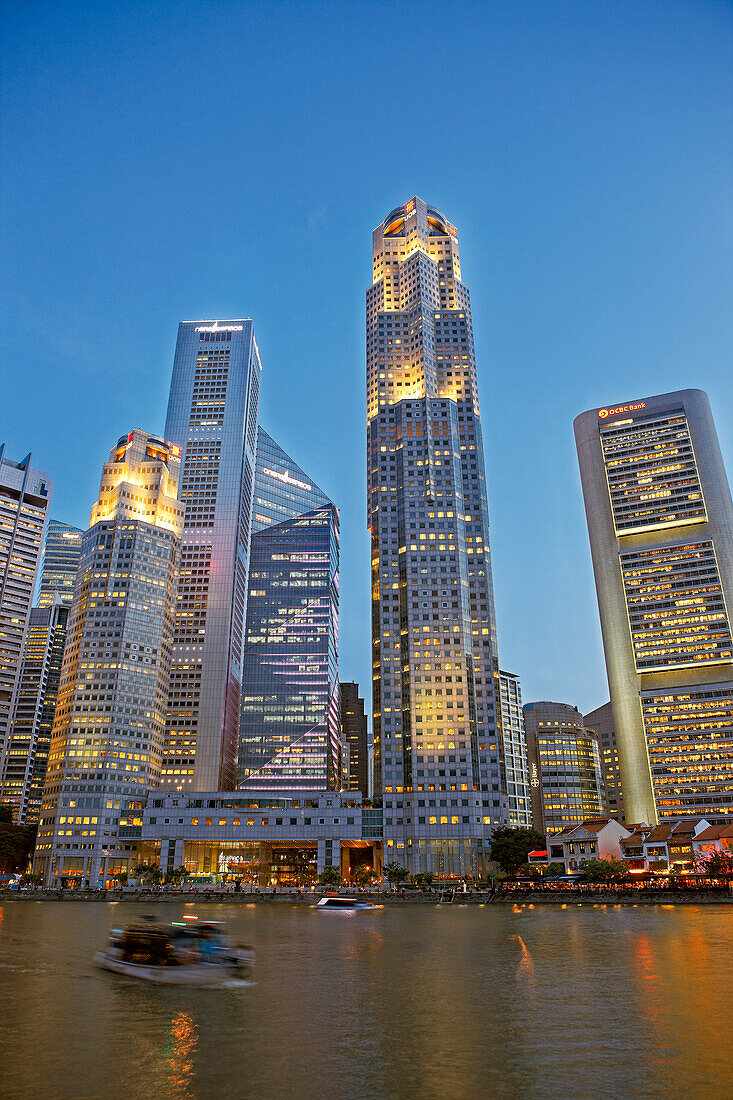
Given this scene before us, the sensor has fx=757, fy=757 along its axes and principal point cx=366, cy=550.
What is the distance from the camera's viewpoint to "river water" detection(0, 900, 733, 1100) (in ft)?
67.4

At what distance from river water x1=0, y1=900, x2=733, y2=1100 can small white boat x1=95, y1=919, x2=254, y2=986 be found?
0.94 meters

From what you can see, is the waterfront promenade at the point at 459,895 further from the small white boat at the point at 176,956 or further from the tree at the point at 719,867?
the small white boat at the point at 176,956

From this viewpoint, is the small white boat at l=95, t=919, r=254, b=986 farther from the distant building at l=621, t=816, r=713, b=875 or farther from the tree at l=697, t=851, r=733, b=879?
the distant building at l=621, t=816, r=713, b=875

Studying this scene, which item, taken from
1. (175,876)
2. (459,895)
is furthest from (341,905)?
(175,876)

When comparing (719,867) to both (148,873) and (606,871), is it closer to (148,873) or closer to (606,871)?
(606,871)

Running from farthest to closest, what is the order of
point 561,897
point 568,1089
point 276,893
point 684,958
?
point 276,893, point 561,897, point 684,958, point 568,1089

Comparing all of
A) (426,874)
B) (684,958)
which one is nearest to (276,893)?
(426,874)

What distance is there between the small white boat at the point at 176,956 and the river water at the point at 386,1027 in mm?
943

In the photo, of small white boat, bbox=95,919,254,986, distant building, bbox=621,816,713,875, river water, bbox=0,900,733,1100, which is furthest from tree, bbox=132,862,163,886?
small white boat, bbox=95,919,254,986

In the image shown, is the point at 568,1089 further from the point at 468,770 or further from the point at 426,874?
the point at 468,770

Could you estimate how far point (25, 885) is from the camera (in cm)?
19500

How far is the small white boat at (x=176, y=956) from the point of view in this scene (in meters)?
38.1

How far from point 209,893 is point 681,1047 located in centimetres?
15096

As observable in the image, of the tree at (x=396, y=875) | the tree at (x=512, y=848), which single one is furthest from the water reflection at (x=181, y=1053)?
the tree at (x=512, y=848)
